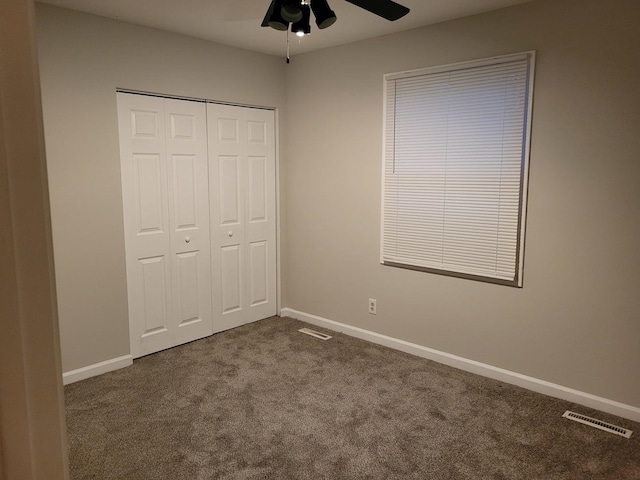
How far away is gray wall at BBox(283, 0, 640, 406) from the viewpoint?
2.71m

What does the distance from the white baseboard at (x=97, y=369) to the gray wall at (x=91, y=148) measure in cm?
4

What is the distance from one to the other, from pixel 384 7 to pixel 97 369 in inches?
116

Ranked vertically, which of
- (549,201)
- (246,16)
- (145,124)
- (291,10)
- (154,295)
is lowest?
(154,295)

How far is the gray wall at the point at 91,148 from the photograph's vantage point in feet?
9.96

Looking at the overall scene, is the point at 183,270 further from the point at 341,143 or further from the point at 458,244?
the point at 458,244

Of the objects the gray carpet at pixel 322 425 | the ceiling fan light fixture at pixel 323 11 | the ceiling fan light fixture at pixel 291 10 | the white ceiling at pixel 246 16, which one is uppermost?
the white ceiling at pixel 246 16

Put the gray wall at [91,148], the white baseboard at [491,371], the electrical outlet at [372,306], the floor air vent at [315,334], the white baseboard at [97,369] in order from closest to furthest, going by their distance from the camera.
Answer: the white baseboard at [491,371] < the gray wall at [91,148] < the white baseboard at [97,369] < the electrical outlet at [372,306] < the floor air vent at [315,334]

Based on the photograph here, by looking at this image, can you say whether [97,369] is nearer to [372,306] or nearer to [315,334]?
[315,334]

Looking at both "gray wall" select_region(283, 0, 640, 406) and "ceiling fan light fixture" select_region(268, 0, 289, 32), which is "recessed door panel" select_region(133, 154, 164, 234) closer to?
"gray wall" select_region(283, 0, 640, 406)

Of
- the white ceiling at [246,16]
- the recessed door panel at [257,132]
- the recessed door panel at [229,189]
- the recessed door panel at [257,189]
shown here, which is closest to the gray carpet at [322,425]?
the recessed door panel at [229,189]

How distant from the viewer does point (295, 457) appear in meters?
2.42

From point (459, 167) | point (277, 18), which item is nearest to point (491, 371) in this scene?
point (459, 167)

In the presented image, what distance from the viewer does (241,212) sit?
13.9 ft

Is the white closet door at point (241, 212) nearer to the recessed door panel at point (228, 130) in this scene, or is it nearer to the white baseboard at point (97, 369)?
the recessed door panel at point (228, 130)
